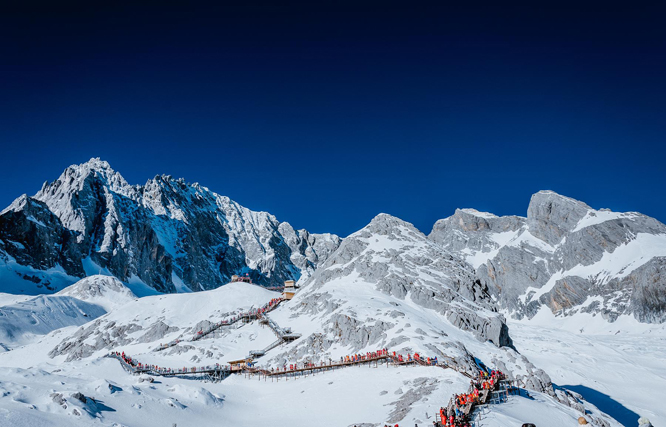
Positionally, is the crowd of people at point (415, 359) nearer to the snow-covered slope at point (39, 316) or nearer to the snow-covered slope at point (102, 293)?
the snow-covered slope at point (39, 316)

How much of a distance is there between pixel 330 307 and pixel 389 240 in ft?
133

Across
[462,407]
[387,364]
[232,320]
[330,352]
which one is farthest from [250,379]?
[462,407]

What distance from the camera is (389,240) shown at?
12200cm

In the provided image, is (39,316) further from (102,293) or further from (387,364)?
(387,364)

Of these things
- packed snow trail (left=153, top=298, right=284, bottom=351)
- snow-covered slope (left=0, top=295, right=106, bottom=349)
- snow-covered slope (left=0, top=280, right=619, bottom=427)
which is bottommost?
snow-covered slope (left=0, top=280, right=619, bottom=427)

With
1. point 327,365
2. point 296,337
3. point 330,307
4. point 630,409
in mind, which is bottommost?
point 630,409

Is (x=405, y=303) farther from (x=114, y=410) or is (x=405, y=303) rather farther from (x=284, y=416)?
(x=114, y=410)

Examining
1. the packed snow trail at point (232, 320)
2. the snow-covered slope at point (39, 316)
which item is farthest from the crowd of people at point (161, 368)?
the snow-covered slope at point (39, 316)

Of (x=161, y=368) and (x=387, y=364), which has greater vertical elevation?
(x=161, y=368)

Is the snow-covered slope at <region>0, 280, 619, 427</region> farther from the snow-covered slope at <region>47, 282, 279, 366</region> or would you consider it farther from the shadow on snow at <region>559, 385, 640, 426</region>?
the shadow on snow at <region>559, 385, 640, 426</region>

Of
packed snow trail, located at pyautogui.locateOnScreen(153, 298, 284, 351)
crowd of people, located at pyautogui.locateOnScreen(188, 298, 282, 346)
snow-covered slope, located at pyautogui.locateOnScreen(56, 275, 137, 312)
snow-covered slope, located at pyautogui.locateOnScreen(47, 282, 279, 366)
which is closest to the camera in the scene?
snow-covered slope, located at pyautogui.locateOnScreen(47, 282, 279, 366)

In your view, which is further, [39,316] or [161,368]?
[39,316]

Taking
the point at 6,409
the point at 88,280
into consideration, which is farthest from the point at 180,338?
the point at 88,280

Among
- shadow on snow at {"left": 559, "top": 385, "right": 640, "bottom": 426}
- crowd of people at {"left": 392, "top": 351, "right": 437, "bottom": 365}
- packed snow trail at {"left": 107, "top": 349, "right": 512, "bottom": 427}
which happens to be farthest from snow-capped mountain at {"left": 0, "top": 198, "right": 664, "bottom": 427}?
crowd of people at {"left": 392, "top": 351, "right": 437, "bottom": 365}
